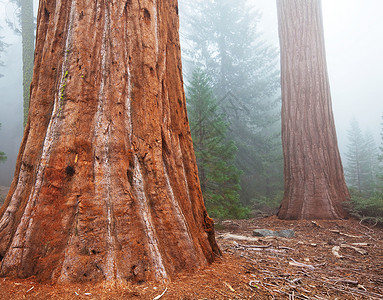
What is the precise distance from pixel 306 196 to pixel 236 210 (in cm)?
213

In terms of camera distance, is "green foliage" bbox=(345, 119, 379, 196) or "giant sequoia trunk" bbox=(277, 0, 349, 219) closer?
"giant sequoia trunk" bbox=(277, 0, 349, 219)

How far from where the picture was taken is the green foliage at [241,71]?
15359 millimetres

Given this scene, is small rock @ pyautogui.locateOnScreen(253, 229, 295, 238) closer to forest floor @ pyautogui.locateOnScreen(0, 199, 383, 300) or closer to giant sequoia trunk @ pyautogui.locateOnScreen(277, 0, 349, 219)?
forest floor @ pyautogui.locateOnScreen(0, 199, 383, 300)

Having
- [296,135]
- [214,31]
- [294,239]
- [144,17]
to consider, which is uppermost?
[214,31]

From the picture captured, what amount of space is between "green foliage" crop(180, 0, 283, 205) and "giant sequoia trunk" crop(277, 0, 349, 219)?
7.92 meters

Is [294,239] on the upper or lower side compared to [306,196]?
lower

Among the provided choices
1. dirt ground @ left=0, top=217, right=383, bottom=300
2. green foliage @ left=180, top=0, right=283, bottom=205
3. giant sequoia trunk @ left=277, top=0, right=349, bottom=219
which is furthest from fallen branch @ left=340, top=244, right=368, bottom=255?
green foliage @ left=180, top=0, right=283, bottom=205

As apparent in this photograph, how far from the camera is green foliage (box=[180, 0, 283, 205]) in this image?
15.4 m

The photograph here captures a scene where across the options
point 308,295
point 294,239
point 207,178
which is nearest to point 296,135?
point 207,178

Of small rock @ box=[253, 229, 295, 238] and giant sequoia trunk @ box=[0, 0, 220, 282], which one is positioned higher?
giant sequoia trunk @ box=[0, 0, 220, 282]

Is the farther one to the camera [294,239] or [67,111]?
[294,239]

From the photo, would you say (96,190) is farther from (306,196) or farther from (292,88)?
(292,88)

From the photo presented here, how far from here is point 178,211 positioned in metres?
1.94

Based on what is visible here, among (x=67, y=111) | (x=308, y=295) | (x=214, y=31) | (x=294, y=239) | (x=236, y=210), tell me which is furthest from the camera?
(x=214, y=31)
